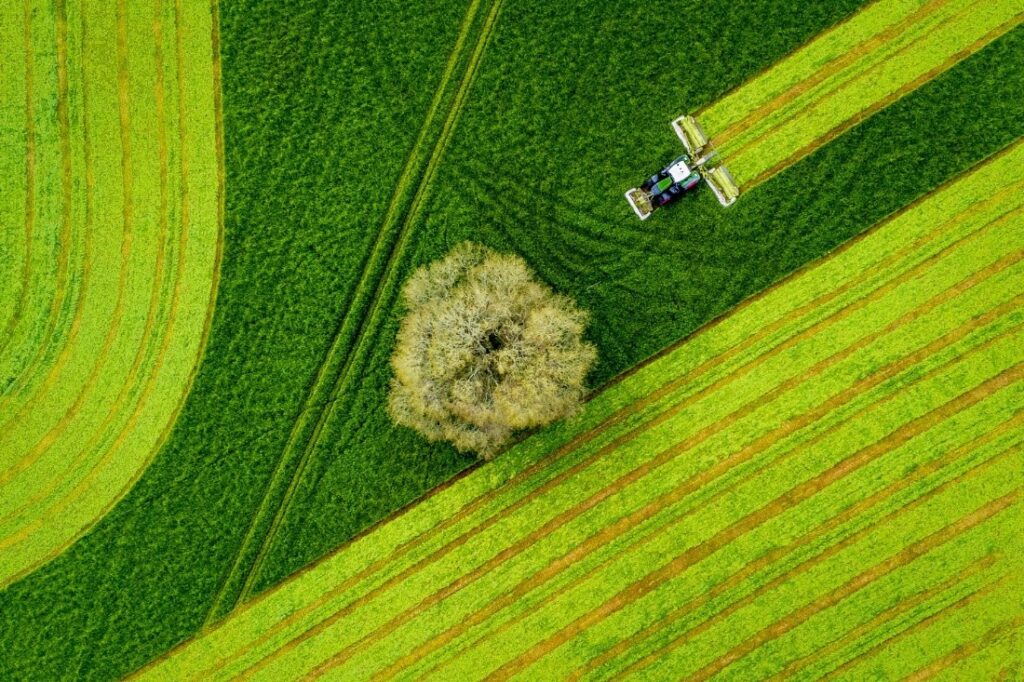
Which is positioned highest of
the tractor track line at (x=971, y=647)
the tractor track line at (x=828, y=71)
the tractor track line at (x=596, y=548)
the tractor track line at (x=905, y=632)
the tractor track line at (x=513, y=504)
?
the tractor track line at (x=828, y=71)

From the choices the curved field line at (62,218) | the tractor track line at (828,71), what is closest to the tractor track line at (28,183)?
the curved field line at (62,218)

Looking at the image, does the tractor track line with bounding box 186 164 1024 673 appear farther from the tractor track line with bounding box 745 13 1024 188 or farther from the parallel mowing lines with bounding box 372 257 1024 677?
the tractor track line with bounding box 745 13 1024 188

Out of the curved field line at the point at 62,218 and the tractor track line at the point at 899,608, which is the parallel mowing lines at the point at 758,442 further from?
the curved field line at the point at 62,218

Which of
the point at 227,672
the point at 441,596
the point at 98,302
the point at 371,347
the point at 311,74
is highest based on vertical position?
the point at 311,74

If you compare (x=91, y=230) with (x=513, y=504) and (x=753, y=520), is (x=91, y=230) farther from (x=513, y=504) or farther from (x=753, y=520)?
(x=753, y=520)

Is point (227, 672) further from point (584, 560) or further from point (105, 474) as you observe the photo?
point (584, 560)

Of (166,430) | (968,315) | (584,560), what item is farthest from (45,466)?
(968,315)
